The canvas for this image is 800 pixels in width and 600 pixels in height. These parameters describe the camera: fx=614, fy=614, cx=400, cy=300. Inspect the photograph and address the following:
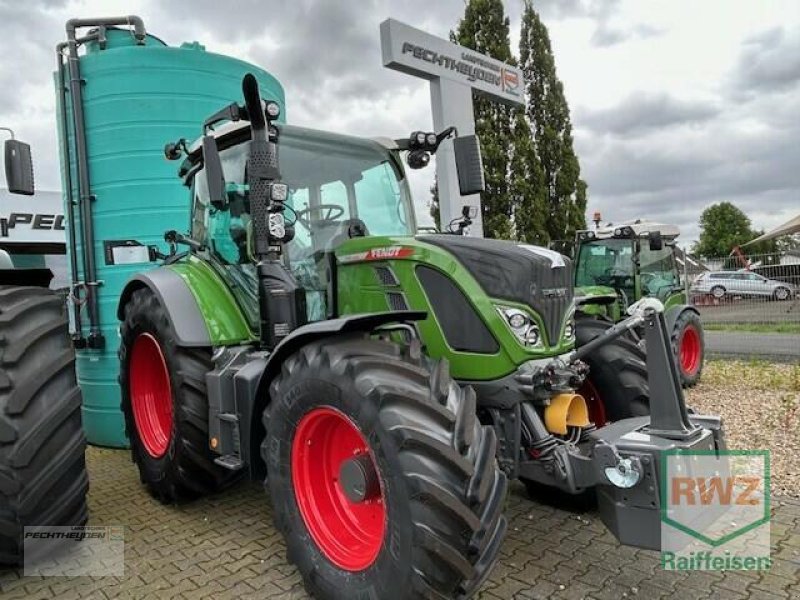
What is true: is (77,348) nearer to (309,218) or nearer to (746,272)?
(309,218)

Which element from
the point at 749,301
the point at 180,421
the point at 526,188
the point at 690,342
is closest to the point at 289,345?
the point at 180,421

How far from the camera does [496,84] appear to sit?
8.75 meters

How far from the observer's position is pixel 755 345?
11.0m

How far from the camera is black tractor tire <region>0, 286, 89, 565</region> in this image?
2758mm

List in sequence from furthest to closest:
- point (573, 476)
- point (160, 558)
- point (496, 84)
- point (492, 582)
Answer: point (496, 84), point (160, 558), point (492, 582), point (573, 476)

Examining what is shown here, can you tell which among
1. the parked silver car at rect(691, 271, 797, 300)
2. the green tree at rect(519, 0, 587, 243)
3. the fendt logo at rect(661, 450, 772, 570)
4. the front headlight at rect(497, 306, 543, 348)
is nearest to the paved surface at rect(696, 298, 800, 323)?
the parked silver car at rect(691, 271, 797, 300)

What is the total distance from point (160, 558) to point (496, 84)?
757 cm

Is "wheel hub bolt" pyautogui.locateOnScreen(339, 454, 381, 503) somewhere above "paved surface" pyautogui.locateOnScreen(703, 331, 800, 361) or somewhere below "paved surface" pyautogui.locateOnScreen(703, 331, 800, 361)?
above

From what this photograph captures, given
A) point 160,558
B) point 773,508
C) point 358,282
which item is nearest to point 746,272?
point 773,508

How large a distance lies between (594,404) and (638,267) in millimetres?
5814

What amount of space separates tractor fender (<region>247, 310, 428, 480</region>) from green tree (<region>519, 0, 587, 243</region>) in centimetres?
1675

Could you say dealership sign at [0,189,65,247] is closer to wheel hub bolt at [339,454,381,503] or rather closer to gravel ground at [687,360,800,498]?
wheel hub bolt at [339,454,381,503]

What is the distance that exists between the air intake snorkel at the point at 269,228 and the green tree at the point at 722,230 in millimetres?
65736

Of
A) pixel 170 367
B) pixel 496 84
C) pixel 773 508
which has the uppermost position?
pixel 496 84
